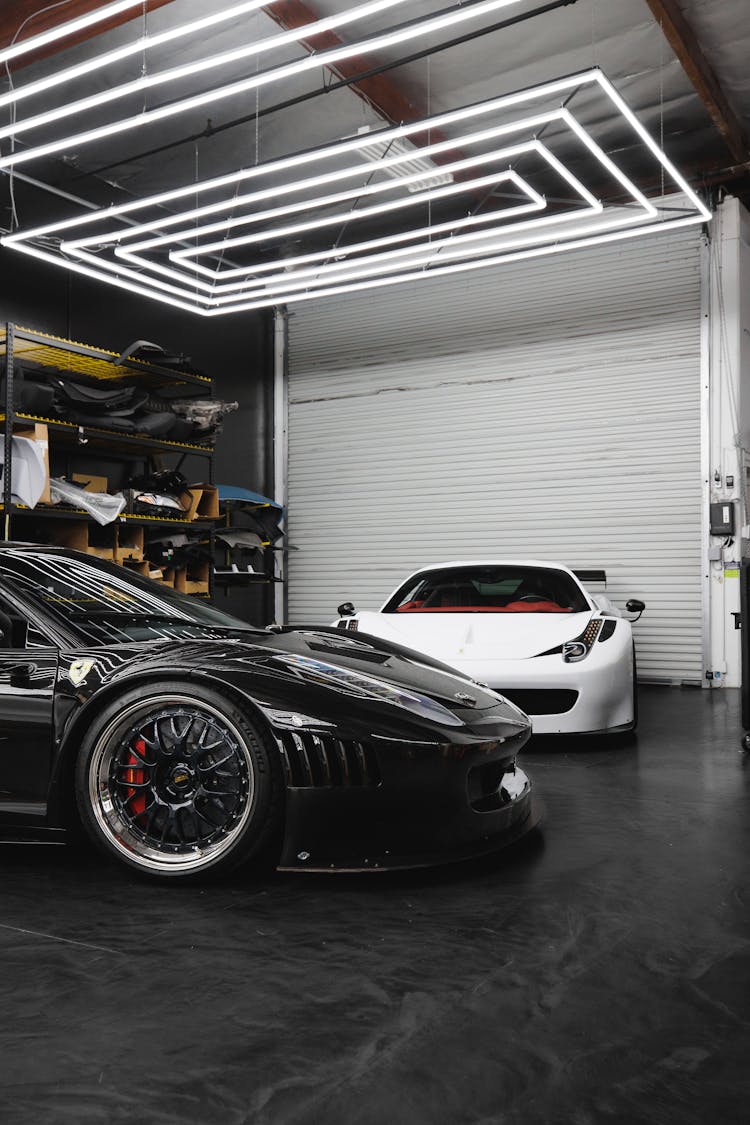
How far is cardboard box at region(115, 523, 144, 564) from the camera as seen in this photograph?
8.30 meters

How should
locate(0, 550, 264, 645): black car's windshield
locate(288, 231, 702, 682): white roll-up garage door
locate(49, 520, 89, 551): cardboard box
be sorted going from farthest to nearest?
locate(288, 231, 702, 682): white roll-up garage door
locate(49, 520, 89, 551): cardboard box
locate(0, 550, 264, 645): black car's windshield

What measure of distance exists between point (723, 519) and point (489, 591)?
386cm

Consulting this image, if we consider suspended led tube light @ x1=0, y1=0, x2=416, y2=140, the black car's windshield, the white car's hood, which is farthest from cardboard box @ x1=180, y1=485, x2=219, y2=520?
the black car's windshield

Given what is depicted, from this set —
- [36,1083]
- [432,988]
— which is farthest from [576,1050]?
[36,1083]

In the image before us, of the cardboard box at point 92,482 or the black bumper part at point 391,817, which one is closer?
the black bumper part at point 391,817

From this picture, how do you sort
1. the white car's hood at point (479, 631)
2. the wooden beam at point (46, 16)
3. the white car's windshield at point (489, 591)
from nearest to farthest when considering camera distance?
the white car's hood at point (479, 631), the wooden beam at point (46, 16), the white car's windshield at point (489, 591)

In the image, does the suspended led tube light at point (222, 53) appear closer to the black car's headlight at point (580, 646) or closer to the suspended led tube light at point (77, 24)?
the suspended led tube light at point (77, 24)

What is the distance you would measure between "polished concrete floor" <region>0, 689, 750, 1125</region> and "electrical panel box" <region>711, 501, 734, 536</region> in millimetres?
6153

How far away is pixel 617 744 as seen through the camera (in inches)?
217

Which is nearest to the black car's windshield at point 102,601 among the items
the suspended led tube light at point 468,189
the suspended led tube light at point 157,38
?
the suspended led tube light at point 157,38

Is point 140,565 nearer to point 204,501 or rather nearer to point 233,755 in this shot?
point 204,501

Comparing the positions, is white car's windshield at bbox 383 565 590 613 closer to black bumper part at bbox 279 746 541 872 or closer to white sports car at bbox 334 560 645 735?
white sports car at bbox 334 560 645 735

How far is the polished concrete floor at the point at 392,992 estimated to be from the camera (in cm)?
165

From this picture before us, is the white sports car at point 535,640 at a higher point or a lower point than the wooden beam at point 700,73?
lower
